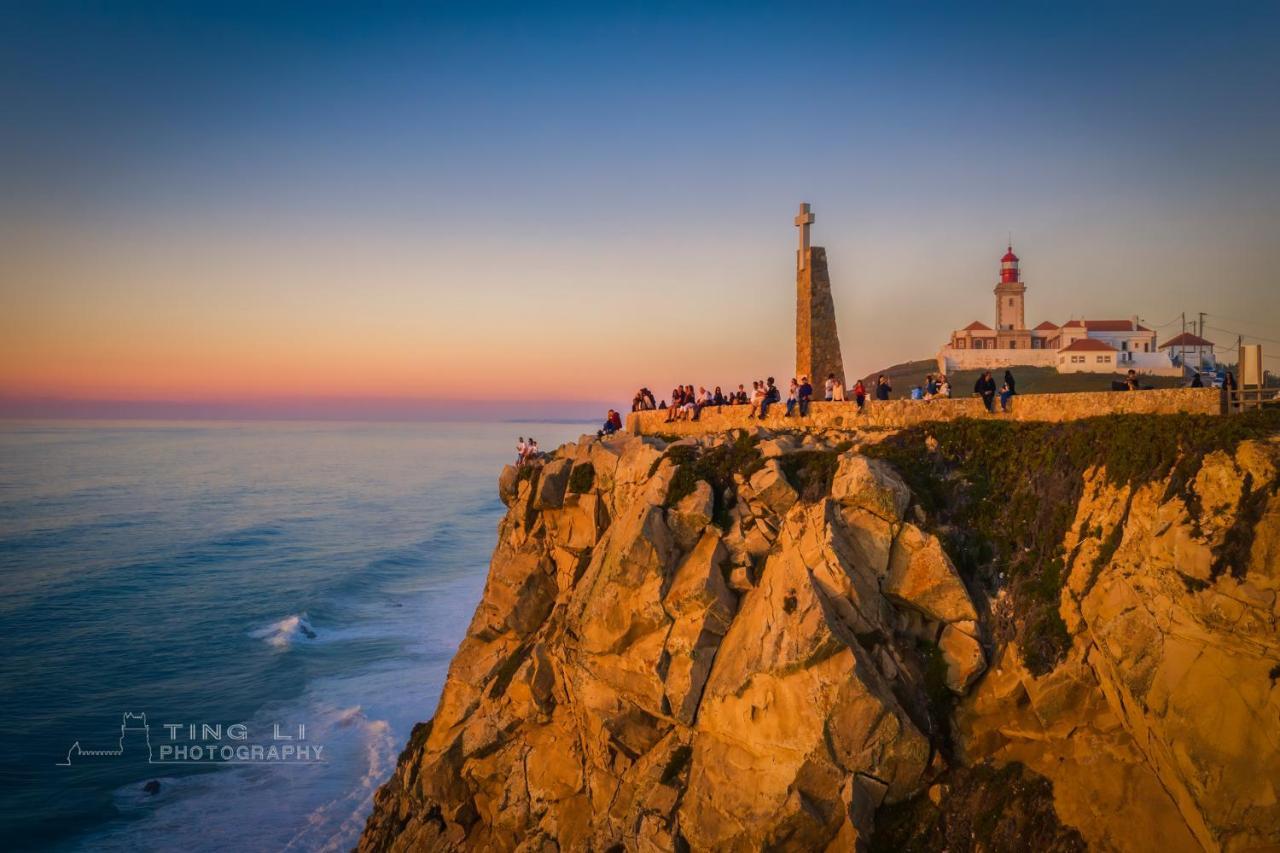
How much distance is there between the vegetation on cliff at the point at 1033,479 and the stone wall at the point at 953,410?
0.55 meters

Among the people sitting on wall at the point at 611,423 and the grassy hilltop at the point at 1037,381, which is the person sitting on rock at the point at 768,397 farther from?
the grassy hilltop at the point at 1037,381

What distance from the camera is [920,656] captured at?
14.9 metres

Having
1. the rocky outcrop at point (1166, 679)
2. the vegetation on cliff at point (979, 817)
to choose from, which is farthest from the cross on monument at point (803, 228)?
the vegetation on cliff at point (979, 817)

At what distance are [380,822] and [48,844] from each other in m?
9.94

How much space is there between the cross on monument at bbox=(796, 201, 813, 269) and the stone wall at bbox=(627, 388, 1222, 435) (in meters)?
5.67

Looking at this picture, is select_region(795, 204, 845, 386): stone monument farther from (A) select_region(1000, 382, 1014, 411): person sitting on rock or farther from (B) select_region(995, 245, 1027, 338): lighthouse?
(B) select_region(995, 245, 1027, 338): lighthouse

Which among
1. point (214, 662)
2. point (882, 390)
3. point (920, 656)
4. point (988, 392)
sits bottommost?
point (214, 662)

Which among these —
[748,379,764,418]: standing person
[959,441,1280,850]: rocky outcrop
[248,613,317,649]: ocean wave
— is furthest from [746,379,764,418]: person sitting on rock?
[248,613,317,649]: ocean wave

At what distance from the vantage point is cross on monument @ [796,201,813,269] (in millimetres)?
25672

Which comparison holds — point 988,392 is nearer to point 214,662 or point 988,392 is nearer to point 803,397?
point 803,397

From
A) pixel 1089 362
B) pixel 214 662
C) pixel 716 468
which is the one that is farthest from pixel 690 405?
pixel 1089 362

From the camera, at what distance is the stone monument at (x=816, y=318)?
25375 mm

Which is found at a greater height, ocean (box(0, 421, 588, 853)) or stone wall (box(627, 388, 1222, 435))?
stone wall (box(627, 388, 1222, 435))

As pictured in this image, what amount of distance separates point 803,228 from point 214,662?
108 feet
